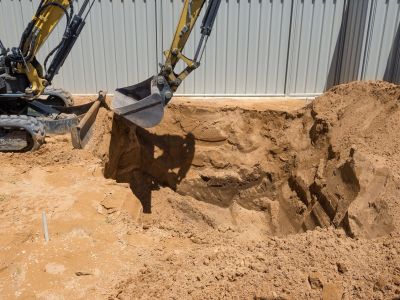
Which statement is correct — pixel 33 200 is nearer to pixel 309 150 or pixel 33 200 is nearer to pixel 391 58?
pixel 309 150

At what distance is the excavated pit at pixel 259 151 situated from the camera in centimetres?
587

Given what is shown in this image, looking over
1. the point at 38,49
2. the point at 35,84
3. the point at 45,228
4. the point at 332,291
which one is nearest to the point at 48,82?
the point at 35,84

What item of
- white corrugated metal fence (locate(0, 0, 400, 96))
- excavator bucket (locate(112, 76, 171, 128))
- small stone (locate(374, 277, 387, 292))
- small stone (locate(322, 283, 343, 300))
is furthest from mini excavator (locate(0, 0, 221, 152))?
small stone (locate(374, 277, 387, 292))

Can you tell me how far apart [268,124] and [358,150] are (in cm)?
234

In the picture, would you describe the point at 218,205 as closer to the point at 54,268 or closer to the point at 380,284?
the point at 54,268

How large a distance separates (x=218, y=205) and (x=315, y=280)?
394 centimetres

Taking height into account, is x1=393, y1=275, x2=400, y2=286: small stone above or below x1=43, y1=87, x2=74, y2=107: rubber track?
below

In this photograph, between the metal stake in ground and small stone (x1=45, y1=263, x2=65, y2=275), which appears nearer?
small stone (x1=45, y1=263, x2=65, y2=275)

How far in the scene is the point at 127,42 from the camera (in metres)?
8.18

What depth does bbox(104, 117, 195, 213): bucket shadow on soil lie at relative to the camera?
23.5 ft

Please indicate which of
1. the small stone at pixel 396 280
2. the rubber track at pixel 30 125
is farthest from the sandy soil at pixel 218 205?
the rubber track at pixel 30 125

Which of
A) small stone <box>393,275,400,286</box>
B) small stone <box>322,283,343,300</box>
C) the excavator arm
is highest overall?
the excavator arm

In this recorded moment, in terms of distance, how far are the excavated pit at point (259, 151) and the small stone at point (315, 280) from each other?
206cm

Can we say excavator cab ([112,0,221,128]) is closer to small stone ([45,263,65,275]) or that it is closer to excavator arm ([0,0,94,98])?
excavator arm ([0,0,94,98])
